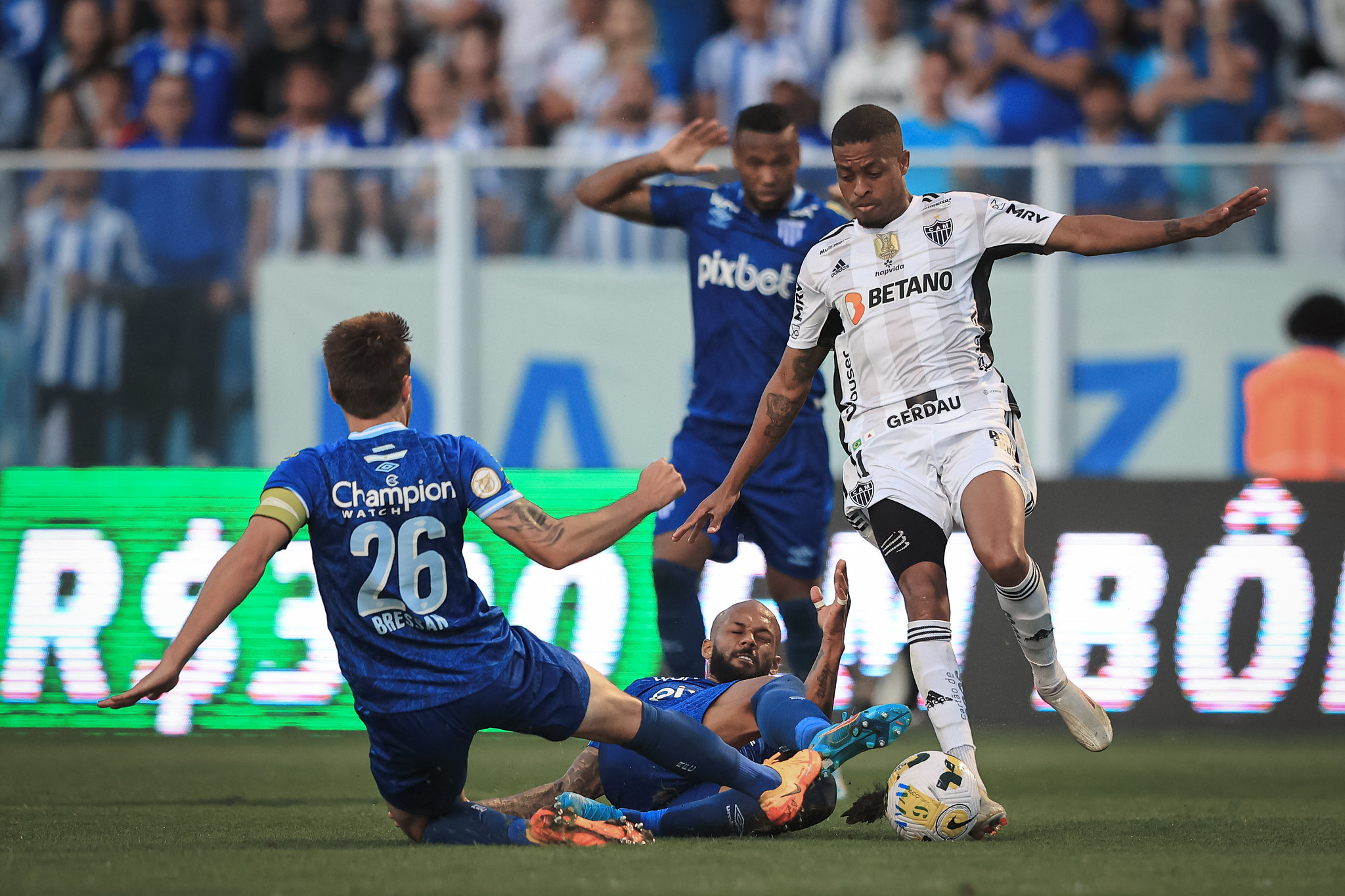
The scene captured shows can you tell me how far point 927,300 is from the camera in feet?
19.2

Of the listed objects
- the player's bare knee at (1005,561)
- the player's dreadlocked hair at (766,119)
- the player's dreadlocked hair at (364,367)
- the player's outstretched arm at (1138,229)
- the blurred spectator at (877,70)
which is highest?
the blurred spectator at (877,70)

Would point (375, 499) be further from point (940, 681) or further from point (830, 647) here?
point (940, 681)

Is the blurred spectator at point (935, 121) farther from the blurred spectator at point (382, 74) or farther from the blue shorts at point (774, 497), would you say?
the blue shorts at point (774, 497)

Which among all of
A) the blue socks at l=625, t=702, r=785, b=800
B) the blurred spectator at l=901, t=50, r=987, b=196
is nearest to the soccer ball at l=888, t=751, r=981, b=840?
the blue socks at l=625, t=702, r=785, b=800

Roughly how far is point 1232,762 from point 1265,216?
12.8ft

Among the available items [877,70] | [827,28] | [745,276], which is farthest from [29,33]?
[745,276]

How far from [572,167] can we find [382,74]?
3169mm

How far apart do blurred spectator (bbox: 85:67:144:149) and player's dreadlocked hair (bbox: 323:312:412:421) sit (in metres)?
8.17

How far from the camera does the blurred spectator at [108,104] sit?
12430 millimetres

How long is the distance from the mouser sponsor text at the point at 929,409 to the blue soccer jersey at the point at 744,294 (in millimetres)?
1174

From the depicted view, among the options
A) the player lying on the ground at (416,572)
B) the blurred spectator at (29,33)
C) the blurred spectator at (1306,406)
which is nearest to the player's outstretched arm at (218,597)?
the player lying on the ground at (416,572)

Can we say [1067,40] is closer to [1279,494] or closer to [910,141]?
[910,141]

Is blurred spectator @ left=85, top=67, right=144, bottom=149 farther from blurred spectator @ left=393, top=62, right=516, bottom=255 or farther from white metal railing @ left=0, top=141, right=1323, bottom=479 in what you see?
blurred spectator @ left=393, top=62, right=516, bottom=255

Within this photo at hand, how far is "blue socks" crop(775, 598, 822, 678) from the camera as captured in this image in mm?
7031
